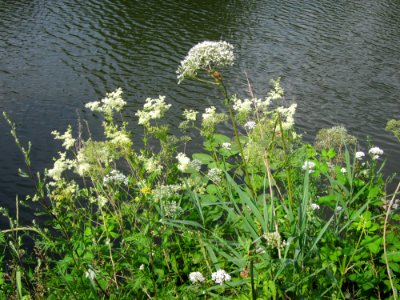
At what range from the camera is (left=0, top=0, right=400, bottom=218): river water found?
12758 millimetres

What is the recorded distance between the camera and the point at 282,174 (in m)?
4.11

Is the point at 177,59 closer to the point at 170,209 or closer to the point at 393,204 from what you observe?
the point at 393,204

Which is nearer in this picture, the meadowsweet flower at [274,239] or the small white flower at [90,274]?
the meadowsweet flower at [274,239]

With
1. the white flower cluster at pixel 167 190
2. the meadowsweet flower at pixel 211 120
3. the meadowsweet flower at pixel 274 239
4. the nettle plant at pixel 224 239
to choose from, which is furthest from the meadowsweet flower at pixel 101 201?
the meadowsweet flower at pixel 274 239

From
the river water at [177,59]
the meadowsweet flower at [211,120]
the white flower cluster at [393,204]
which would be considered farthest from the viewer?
the river water at [177,59]

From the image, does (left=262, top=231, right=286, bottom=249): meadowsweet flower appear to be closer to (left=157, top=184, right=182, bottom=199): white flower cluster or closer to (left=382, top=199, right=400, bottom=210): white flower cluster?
(left=157, top=184, right=182, bottom=199): white flower cluster

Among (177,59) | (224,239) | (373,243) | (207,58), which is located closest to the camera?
(207,58)

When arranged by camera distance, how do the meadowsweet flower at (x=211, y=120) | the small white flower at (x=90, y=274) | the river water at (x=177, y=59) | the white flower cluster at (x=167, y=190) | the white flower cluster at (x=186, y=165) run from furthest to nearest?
the river water at (x=177, y=59)
the meadowsweet flower at (x=211, y=120)
the white flower cluster at (x=186, y=165)
the white flower cluster at (x=167, y=190)
the small white flower at (x=90, y=274)

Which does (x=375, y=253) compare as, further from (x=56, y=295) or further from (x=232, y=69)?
(x=232, y=69)

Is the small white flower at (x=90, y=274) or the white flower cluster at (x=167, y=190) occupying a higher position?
the white flower cluster at (x=167, y=190)

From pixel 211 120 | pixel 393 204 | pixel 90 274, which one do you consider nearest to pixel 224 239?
pixel 90 274

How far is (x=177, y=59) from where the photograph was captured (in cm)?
Result: 1739

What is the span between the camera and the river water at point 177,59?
12.8m

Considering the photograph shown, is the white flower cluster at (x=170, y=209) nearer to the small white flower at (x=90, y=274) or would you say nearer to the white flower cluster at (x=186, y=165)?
the white flower cluster at (x=186, y=165)
